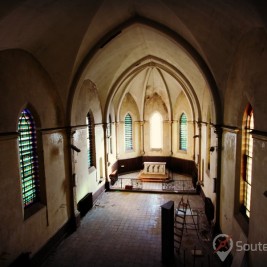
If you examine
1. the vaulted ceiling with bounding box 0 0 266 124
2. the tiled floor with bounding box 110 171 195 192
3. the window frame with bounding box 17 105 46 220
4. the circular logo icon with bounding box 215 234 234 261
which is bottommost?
the tiled floor with bounding box 110 171 195 192

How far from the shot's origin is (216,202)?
28.8 feet

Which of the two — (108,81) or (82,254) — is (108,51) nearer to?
(108,81)

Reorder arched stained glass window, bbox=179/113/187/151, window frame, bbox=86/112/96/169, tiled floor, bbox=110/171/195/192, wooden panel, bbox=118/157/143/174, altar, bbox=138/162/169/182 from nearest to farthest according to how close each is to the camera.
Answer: window frame, bbox=86/112/96/169 → tiled floor, bbox=110/171/195/192 → altar, bbox=138/162/169/182 → arched stained glass window, bbox=179/113/187/151 → wooden panel, bbox=118/157/143/174

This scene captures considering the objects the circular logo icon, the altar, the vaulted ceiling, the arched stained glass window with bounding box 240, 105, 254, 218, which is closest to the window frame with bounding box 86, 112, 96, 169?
the vaulted ceiling

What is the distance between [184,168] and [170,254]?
11822 millimetres

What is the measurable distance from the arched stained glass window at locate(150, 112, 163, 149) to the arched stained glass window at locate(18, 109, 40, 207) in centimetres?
1360

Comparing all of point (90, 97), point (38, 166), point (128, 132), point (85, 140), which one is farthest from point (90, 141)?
point (128, 132)

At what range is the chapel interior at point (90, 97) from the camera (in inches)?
209

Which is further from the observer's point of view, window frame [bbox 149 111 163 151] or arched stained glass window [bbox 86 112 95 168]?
window frame [bbox 149 111 163 151]

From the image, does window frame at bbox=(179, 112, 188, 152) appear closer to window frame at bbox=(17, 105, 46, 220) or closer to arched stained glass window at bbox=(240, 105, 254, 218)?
arched stained glass window at bbox=(240, 105, 254, 218)

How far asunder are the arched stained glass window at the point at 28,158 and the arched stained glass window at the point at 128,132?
486 inches

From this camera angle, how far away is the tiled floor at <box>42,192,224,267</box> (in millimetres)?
7727

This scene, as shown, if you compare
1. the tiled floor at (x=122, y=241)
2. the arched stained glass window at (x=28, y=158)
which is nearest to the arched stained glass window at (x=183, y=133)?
the tiled floor at (x=122, y=241)

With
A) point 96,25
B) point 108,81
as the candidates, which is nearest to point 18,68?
point 96,25
